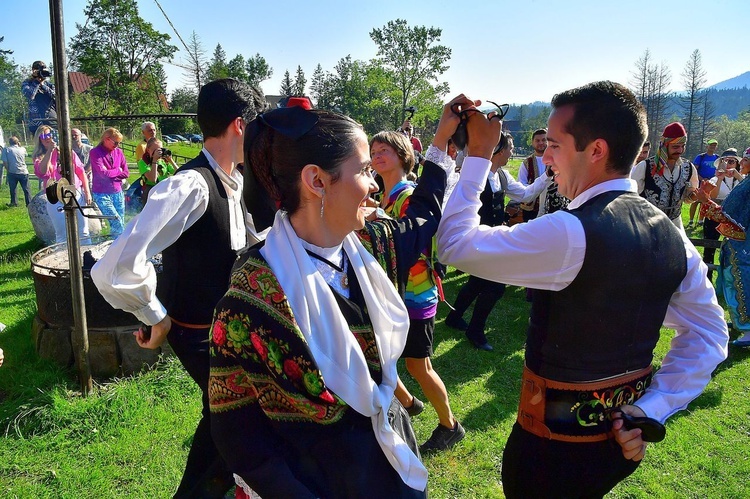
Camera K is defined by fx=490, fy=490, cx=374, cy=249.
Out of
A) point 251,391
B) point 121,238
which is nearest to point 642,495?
point 251,391

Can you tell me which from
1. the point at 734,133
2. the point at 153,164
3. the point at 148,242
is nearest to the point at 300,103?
the point at 148,242

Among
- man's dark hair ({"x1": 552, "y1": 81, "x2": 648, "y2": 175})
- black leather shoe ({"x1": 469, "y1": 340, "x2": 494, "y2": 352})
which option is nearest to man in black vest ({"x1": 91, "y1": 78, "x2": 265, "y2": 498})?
man's dark hair ({"x1": 552, "y1": 81, "x2": 648, "y2": 175})

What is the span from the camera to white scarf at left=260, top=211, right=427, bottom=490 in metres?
1.28

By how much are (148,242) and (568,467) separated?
1812 mm

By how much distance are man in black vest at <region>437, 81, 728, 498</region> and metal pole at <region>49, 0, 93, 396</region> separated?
2748 mm

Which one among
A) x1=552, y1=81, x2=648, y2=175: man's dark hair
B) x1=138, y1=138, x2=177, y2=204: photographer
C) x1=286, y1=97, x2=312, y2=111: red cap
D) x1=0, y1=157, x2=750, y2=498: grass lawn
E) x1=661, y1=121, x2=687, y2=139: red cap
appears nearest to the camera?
x1=286, y1=97, x2=312, y2=111: red cap

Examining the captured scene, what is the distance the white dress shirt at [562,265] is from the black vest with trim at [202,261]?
3.54 ft

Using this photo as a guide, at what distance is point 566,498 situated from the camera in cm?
Answer: 169

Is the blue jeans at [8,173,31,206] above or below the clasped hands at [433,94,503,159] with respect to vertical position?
below

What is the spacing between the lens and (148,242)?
2.04 metres

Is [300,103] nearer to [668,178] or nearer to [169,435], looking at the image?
[169,435]

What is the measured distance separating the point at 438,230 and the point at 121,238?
132cm

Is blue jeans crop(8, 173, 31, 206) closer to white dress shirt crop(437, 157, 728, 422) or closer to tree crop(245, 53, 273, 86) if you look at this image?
white dress shirt crop(437, 157, 728, 422)

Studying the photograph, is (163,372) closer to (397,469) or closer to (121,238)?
(121,238)
